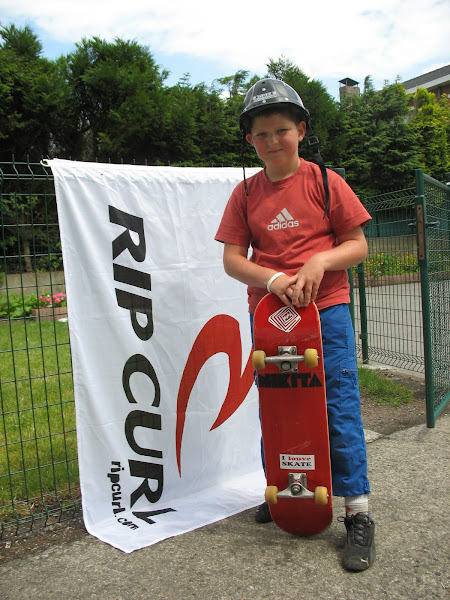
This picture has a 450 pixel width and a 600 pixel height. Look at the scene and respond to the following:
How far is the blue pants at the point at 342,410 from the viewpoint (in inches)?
90.2

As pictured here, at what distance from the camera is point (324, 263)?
2.16 metres

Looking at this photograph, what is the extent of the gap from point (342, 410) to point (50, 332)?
5.80 m

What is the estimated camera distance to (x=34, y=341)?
23.3ft

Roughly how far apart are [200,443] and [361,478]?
1025mm

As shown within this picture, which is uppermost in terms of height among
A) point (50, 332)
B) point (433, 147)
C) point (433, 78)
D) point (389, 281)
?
point (433, 78)

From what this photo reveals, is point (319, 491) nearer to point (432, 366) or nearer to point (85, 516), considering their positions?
point (85, 516)

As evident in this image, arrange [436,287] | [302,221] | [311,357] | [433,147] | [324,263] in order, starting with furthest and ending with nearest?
[433,147] < [436,287] < [302,221] < [324,263] < [311,357]

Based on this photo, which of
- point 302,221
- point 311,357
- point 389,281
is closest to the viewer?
point 311,357

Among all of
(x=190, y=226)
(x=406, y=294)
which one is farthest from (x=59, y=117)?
(x=190, y=226)

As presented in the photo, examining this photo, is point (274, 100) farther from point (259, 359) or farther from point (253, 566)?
point (253, 566)

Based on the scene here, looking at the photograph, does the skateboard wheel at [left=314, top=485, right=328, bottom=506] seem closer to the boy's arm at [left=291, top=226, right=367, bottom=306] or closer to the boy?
the boy

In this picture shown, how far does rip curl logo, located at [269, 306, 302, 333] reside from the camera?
2.16m

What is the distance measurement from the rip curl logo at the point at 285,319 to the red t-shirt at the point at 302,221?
0.19 metres

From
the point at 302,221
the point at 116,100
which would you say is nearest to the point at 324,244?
the point at 302,221
